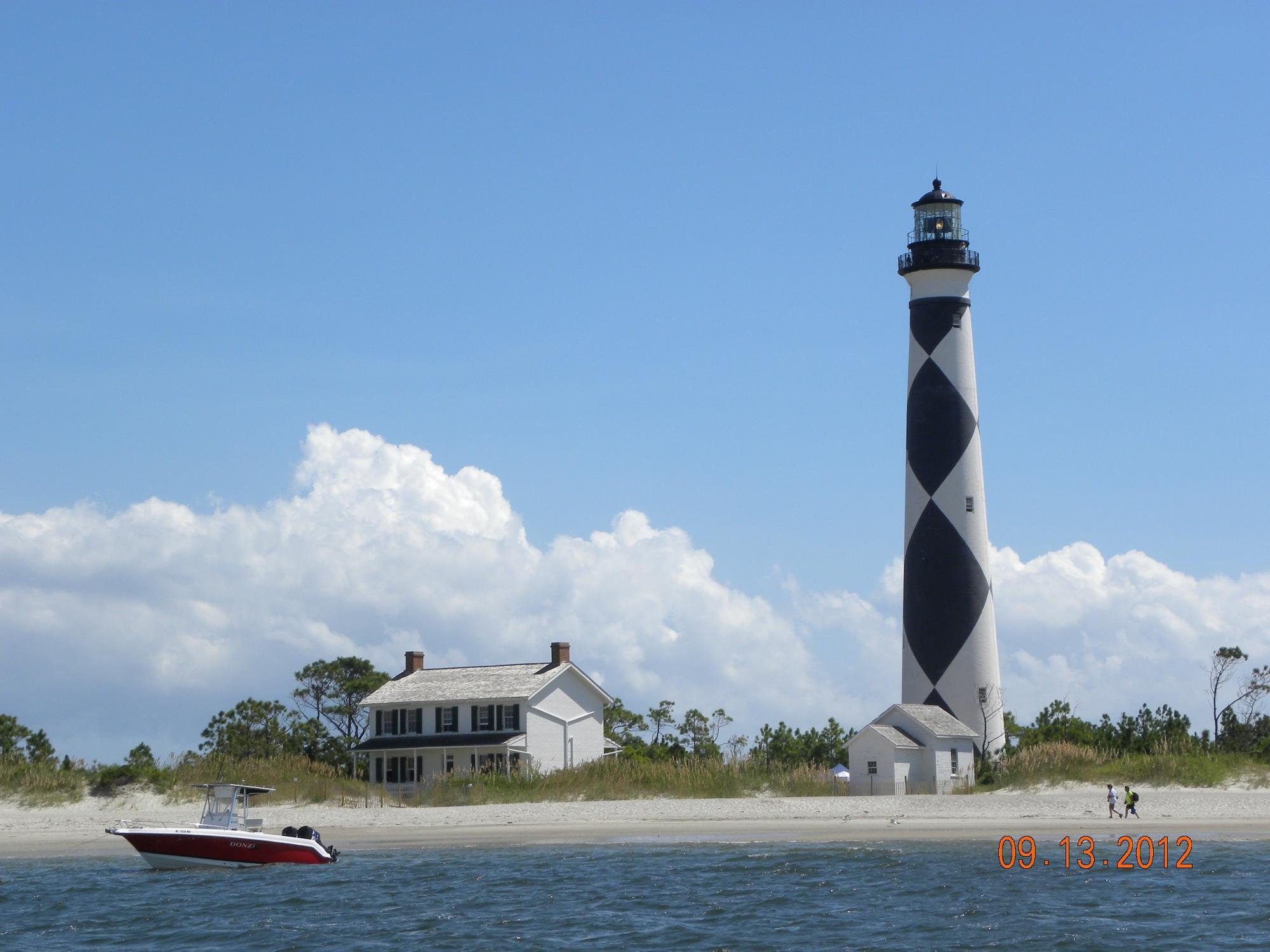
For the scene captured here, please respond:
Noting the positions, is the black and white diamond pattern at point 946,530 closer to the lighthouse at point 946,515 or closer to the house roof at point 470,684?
the lighthouse at point 946,515

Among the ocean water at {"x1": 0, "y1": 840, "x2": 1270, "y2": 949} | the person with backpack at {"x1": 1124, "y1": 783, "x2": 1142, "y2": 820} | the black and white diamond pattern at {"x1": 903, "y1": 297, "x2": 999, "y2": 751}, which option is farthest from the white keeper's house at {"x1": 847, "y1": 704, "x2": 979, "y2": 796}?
the ocean water at {"x1": 0, "y1": 840, "x2": 1270, "y2": 949}

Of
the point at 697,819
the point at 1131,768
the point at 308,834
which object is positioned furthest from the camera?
the point at 1131,768

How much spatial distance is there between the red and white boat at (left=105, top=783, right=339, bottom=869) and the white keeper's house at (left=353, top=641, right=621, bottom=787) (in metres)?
16.6

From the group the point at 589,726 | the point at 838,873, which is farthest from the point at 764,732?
the point at 838,873

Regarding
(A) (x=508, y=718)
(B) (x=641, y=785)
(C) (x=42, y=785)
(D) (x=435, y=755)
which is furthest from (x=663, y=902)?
(D) (x=435, y=755)

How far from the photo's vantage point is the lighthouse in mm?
43219

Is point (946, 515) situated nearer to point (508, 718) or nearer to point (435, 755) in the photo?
point (508, 718)

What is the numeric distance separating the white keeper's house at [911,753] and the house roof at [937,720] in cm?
2

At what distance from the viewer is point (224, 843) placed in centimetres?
3186

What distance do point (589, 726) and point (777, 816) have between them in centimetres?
1640

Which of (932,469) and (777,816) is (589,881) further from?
(932,469)

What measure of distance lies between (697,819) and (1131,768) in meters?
11.5

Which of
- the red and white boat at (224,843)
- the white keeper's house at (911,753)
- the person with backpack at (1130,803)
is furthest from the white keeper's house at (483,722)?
the person with backpack at (1130,803)
